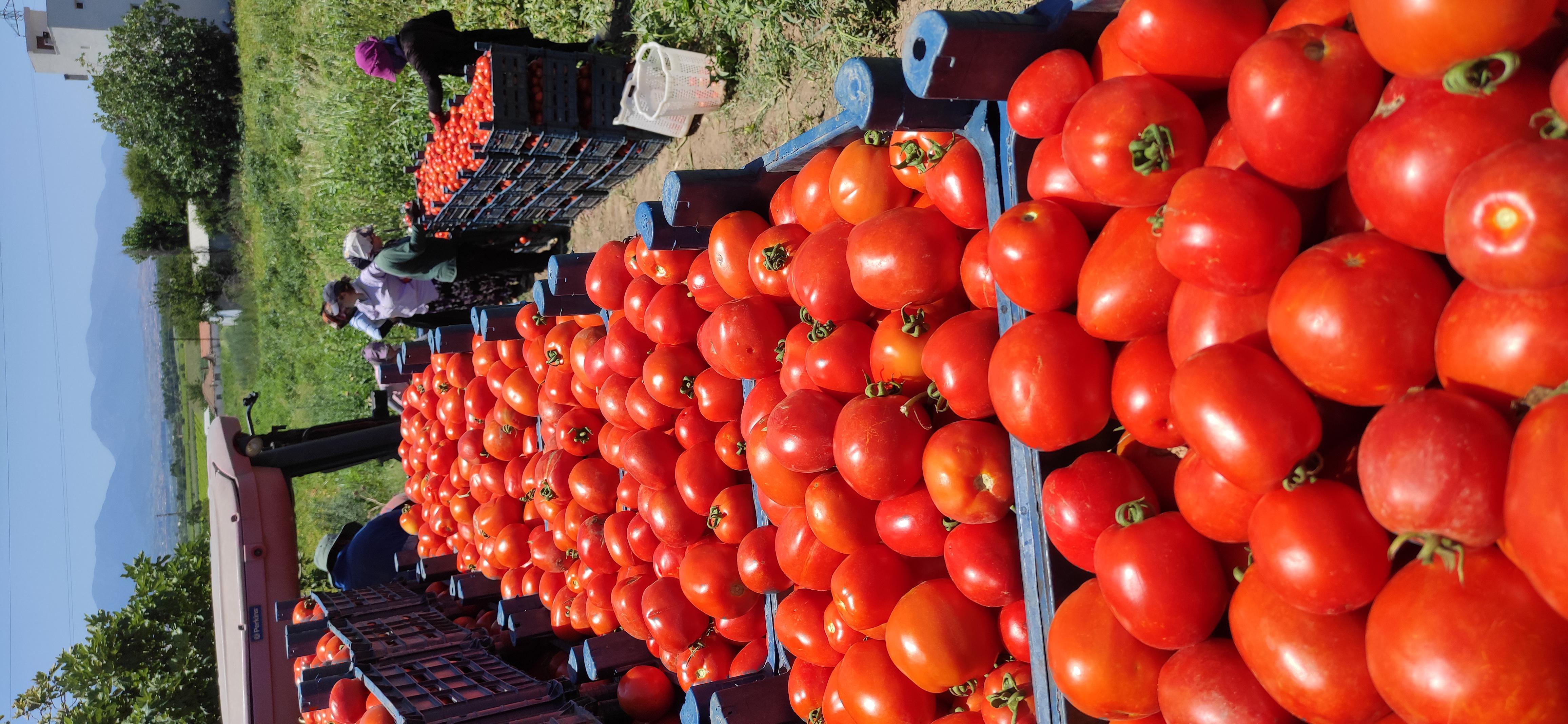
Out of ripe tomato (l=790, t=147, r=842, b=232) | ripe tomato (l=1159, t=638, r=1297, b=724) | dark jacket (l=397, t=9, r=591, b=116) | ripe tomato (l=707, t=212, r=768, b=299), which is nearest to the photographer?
ripe tomato (l=1159, t=638, r=1297, b=724)

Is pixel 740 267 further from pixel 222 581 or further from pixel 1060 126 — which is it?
pixel 222 581

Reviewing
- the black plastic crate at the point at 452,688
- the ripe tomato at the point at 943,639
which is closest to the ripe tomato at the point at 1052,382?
the ripe tomato at the point at 943,639

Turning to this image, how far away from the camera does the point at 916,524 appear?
1.90 m

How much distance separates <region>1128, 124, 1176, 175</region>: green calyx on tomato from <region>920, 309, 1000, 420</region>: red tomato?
1.63 ft

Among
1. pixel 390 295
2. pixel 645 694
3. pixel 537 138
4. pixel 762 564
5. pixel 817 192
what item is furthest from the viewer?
pixel 390 295

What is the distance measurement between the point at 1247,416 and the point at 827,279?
1088 millimetres

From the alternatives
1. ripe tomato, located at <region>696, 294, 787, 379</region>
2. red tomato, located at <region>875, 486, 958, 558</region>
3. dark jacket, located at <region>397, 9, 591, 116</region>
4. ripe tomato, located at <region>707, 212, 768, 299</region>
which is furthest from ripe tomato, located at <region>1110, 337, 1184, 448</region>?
dark jacket, located at <region>397, 9, 591, 116</region>

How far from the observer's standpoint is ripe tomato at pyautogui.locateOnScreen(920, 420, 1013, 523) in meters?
1.69

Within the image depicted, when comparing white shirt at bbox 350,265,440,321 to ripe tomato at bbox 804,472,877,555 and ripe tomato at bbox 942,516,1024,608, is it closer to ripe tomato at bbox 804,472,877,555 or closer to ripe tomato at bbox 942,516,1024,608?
ripe tomato at bbox 804,472,877,555

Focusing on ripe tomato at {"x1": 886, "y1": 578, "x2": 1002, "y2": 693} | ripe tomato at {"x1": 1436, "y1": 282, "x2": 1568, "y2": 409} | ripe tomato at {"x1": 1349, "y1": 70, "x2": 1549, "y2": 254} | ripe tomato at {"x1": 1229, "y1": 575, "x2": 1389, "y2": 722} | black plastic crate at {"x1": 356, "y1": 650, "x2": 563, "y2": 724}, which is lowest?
black plastic crate at {"x1": 356, "y1": 650, "x2": 563, "y2": 724}

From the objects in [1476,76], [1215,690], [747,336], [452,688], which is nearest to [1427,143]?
[1476,76]

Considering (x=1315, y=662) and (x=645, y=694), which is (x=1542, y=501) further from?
(x=645, y=694)

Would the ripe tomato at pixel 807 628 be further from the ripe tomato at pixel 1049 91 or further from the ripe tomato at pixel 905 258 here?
the ripe tomato at pixel 1049 91

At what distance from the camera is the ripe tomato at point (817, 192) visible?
223 cm
